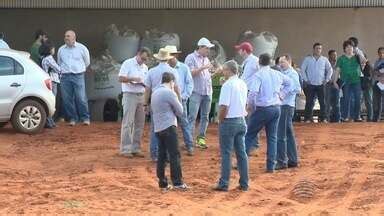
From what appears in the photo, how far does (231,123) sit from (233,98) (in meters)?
0.31

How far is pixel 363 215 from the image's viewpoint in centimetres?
869

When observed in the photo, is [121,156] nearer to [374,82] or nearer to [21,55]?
[21,55]

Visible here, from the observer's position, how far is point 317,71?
18.0 m

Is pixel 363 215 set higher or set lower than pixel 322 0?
lower

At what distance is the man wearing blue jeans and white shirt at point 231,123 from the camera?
9.87 meters

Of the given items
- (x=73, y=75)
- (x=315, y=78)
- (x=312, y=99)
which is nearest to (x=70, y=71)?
(x=73, y=75)

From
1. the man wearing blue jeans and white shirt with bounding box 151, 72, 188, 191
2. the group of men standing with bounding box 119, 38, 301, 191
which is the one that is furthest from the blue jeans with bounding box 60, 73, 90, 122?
the man wearing blue jeans and white shirt with bounding box 151, 72, 188, 191

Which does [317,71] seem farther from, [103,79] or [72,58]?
[72,58]

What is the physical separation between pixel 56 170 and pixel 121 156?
1.29 m

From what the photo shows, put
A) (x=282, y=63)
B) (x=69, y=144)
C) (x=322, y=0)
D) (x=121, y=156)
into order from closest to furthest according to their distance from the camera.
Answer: (x=282, y=63) < (x=121, y=156) < (x=69, y=144) < (x=322, y=0)

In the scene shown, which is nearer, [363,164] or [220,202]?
[220,202]

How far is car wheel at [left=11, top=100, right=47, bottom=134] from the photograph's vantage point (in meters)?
14.7

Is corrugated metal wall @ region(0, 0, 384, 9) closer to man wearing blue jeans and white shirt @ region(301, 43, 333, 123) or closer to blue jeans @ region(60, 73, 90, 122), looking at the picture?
man wearing blue jeans and white shirt @ region(301, 43, 333, 123)

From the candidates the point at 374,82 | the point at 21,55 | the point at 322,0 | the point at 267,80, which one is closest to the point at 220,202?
the point at 267,80
